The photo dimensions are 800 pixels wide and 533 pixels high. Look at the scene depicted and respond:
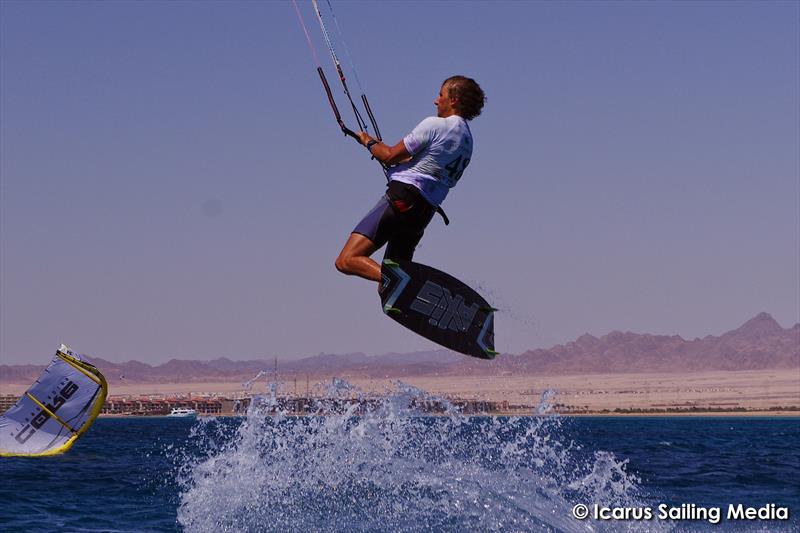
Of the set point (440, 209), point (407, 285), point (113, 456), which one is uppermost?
point (440, 209)

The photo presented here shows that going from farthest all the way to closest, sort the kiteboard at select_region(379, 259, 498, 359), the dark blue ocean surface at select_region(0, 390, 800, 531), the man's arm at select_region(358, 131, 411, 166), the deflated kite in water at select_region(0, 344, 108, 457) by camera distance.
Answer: the deflated kite in water at select_region(0, 344, 108, 457), the dark blue ocean surface at select_region(0, 390, 800, 531), the kiteboard at select_region(379, 259, 498, 359), the man's arm at select_region(358, 131, 411, 166)

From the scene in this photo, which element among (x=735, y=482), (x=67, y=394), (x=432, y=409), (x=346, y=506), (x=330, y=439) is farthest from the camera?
(x=735, y=482)

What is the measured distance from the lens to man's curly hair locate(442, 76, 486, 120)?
9.70 meters

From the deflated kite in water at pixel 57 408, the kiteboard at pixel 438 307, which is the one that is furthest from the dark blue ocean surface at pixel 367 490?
the deflated kite in water at pixel 57 408

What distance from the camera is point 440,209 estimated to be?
10023 mm

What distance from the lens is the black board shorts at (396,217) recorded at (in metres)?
9.71

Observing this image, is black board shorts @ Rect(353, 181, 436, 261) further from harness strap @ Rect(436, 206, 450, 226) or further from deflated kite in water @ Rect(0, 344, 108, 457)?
deflated kite in water @ Rect(0, 344, 108, 457)

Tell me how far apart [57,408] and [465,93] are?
14.9m

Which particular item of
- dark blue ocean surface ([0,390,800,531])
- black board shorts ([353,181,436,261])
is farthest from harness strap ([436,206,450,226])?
dark blue ocean surface ([0,390,800,531])

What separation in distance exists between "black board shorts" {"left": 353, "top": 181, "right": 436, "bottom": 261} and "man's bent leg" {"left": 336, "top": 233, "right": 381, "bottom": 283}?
0.06 metres

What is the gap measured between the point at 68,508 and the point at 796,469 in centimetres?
2828

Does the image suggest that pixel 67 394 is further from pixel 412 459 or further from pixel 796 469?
pixel 796 469

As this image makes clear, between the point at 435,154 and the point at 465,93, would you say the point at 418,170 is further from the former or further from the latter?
the point at 465,93

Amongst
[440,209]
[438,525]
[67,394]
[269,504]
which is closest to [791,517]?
[438,525]
